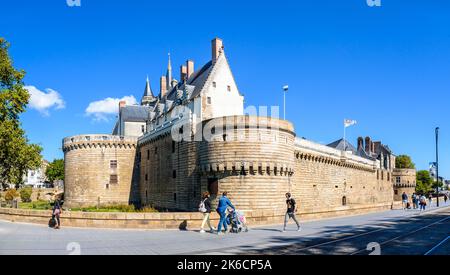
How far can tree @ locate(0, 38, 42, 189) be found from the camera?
3278 cm

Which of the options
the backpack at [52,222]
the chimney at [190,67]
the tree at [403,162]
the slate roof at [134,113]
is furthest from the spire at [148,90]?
the tree at [403,162]

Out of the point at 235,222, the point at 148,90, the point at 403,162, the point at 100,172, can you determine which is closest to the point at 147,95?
the point at 148,90

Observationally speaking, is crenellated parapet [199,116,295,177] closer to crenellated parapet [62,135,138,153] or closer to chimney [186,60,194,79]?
chimney [186,60,194,79]

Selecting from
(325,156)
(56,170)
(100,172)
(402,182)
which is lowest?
(402,182)

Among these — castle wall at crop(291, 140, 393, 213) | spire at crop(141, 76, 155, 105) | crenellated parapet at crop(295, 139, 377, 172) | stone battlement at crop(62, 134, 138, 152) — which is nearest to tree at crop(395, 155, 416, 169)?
castle wall at crop(291, 140, 393, 213)

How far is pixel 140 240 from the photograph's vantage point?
13.6 metres

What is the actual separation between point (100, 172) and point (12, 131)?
1760 cm

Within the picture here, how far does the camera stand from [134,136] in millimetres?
52688

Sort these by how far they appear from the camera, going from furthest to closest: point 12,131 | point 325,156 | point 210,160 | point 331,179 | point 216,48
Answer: point 331,179, point 325,156, point 216,48, point 12,131, point 210,160

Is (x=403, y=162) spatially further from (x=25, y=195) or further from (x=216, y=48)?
(x=25, y=195)

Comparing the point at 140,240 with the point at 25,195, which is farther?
the point at 25,195

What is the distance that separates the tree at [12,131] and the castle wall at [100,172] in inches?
521

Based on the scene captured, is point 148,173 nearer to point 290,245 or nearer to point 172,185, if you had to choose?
point 172,185
